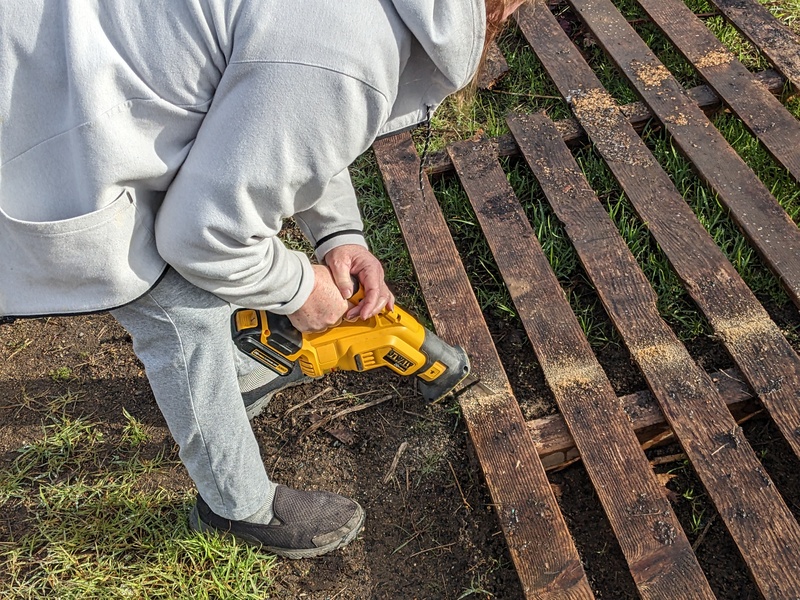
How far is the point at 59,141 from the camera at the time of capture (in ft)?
3.84

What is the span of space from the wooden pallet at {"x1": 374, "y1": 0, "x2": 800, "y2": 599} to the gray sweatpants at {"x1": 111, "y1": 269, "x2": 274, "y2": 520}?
26.3 inches

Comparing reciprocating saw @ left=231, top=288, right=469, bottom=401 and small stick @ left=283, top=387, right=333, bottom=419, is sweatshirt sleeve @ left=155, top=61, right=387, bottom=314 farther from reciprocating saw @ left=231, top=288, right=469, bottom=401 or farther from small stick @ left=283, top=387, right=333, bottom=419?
small stick @ left=283, top=387, right=333, bottom=419

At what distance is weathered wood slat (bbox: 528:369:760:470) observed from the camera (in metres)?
1.96

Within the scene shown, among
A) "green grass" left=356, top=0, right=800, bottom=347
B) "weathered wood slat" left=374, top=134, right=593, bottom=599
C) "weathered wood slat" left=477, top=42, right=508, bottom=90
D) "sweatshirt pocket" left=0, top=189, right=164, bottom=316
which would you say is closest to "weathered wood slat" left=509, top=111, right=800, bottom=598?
"green grass" left=356, top=0, right=800, bottom=347

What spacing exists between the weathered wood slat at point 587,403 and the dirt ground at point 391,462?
0.44 feet

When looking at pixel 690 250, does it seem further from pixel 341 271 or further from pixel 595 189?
pixel 341 271

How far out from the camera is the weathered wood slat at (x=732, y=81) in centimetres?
251

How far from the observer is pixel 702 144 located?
2.56 m

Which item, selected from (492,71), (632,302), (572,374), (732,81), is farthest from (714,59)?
(572,374)

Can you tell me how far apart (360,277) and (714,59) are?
186cm

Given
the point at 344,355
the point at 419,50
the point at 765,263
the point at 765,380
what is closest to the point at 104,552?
the point at 344,355

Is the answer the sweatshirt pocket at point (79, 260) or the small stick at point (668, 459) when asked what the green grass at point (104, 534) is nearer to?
the sweatshirt pocket at point (79, 260)

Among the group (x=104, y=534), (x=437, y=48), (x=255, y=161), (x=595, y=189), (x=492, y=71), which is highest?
(x=437, y=48)

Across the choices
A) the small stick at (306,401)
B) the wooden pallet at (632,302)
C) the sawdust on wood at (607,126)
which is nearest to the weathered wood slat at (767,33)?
the wooden pallet at (632,302)
